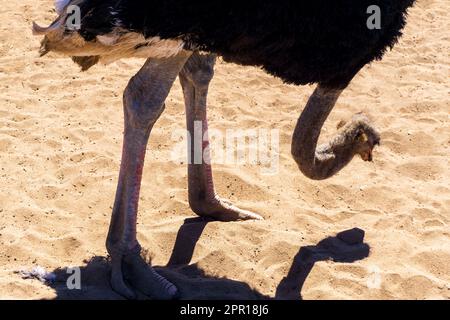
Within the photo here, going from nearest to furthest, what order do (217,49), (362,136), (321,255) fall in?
(217,49) → (362,136) → (321,255)

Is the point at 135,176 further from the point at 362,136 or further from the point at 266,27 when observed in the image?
the point at 362,136

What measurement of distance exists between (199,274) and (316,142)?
36.0 inches

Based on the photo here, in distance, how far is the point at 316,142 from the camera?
3.59 metres

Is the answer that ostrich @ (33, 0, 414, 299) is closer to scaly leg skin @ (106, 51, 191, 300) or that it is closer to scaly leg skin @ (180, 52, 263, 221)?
scaly leg skin @ (106, 51, 191, 300)

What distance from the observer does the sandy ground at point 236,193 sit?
3.78 metres

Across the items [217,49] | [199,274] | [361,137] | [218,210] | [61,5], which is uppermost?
[61,5]

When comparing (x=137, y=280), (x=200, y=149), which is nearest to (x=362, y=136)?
(x=200, y=149)

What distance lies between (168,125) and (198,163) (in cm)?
119

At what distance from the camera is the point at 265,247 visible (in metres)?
4.02

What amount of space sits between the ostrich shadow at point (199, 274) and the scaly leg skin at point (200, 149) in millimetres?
118

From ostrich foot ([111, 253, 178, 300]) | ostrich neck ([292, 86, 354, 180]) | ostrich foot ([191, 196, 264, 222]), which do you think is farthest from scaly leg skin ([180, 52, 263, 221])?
ostrich foot ([111, 253, 178, 300])

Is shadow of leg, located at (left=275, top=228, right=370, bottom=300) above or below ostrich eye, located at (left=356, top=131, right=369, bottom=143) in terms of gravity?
below

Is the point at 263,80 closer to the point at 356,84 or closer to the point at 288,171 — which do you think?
the point at 356,84

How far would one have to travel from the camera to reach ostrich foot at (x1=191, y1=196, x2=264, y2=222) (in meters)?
4.29
